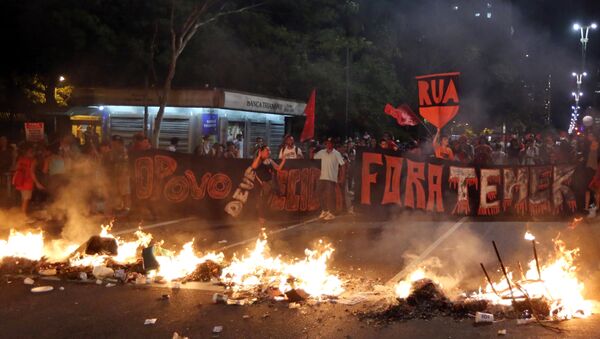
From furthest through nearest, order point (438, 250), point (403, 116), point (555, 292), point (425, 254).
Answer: point (403, 116) → point (438, 250) → point (425, 254) → point (555, 292)

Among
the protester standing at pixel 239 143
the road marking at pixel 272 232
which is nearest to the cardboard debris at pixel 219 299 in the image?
the road marking at pixel 272 232

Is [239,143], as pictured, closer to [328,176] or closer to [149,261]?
[328,176]

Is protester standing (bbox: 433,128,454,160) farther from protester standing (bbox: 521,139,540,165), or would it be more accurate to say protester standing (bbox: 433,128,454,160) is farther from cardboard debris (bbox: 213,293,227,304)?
cardboard debris (bbox: 213,293,227,304)

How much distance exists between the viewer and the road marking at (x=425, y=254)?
7.20 metres

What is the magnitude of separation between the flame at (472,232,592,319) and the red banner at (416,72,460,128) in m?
5.36

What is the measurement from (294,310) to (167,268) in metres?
1.99

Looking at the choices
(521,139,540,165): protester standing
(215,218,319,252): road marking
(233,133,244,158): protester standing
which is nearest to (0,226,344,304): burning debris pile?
(215,218,319,252): road marking

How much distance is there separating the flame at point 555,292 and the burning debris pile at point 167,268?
1.62 m

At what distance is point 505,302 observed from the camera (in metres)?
5.79

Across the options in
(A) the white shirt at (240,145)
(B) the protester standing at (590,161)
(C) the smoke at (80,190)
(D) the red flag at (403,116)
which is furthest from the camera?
(A) the white shirt at (240,145)

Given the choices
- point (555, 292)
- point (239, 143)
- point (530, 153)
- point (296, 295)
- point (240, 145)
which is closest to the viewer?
point (555, 292)

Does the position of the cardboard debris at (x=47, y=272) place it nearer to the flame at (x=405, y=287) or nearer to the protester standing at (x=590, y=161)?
the flame at (x=405, y=287)

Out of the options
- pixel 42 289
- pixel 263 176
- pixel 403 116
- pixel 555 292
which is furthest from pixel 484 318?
pixel 403 116

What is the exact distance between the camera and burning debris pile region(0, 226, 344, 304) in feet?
21.0
